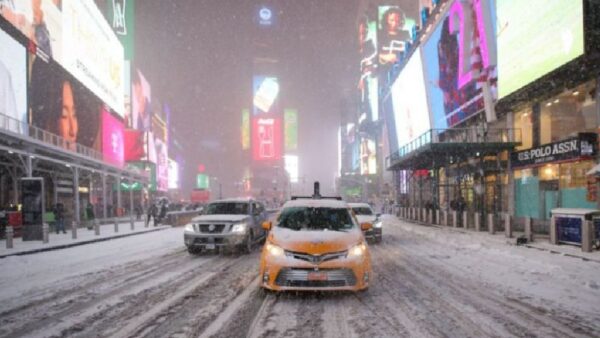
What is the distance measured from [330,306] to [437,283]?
9.79ft

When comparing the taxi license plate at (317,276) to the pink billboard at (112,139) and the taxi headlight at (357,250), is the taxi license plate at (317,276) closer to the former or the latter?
the taxi headlight at (357,250)

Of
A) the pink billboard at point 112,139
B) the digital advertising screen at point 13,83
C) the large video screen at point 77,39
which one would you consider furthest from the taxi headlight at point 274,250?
the pink billboard at point 112,139

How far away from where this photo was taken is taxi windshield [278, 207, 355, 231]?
863 centimetres

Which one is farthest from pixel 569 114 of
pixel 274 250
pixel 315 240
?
pixel 274 250

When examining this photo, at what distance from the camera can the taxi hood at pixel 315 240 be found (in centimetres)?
745

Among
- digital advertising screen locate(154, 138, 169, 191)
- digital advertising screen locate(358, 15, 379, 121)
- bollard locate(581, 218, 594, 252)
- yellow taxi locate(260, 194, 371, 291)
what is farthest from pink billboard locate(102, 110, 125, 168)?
digital advertising screen locate(358, 15, 379, 121)

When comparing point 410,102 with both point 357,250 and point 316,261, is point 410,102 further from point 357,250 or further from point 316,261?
point 316,261

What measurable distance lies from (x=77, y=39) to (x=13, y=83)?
58.1 ft

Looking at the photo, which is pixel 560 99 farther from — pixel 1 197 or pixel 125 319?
pixel 1 197

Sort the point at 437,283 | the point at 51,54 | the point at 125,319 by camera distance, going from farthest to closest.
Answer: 1. the point at 51,54
2. the point at 437,283
3. the point at 125,319

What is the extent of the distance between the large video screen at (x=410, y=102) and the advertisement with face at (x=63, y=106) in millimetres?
32032

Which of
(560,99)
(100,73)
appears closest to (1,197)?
(100,73)

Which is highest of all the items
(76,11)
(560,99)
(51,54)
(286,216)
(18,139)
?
(76,11)

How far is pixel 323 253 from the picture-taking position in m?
7.41
